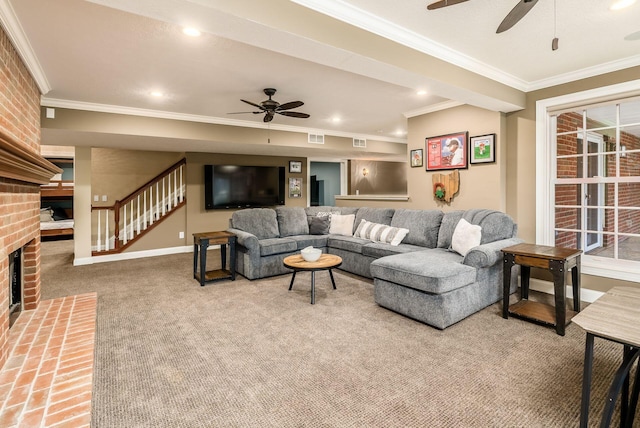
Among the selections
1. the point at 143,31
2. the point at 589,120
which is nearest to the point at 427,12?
the point at 143,31

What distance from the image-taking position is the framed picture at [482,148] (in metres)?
3.98

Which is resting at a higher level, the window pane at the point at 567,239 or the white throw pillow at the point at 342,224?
the white throw pillow at the point at 342,224

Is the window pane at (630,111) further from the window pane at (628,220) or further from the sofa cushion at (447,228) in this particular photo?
the sofa cushion at (447,228)

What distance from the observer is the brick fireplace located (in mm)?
1965

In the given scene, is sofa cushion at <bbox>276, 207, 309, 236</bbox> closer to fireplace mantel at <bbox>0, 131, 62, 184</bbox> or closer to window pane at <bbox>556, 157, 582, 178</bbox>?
fireplace mantel at <bbox>0, 131, 62, 184</bbox>

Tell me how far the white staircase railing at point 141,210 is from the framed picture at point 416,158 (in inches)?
179

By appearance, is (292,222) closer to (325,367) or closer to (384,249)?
(384,249)

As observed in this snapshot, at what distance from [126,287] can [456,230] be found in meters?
4.08

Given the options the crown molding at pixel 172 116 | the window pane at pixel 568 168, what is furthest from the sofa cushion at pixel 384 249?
the crown molding at pixel 172 116

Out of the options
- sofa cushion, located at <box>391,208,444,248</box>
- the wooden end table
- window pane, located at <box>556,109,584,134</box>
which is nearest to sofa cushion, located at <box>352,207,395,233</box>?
sofa cushion, located at <box>391,208,444,248</box>

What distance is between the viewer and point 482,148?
4.09 metres

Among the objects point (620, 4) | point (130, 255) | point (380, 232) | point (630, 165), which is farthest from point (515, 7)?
point (130, 255)

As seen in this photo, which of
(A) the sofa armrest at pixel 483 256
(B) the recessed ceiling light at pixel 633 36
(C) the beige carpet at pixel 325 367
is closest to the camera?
(C) the beige carpet at pixel 325 367

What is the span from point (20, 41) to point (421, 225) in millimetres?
4292
